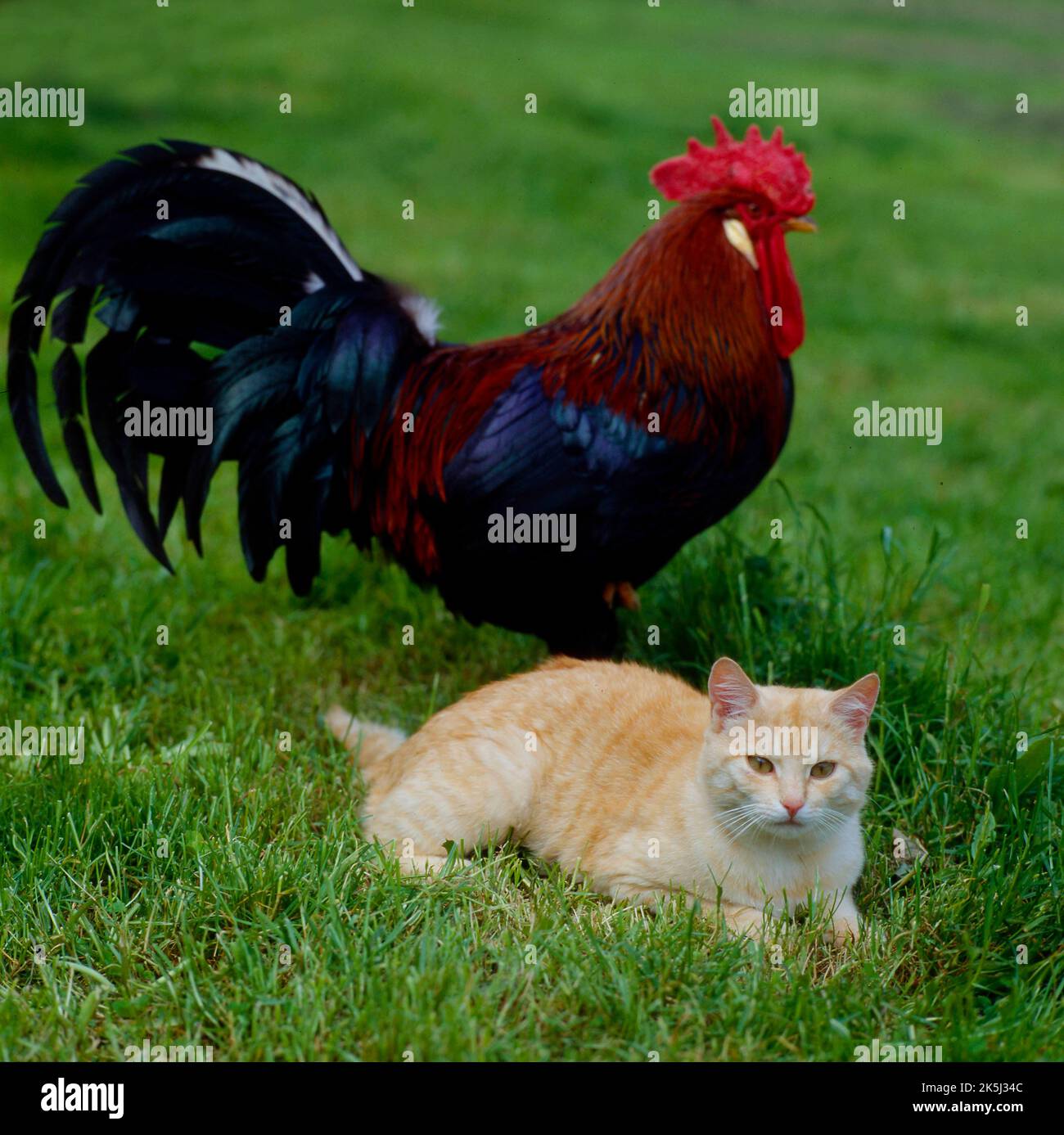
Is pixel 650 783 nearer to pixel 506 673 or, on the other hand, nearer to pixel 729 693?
pixel 729 693

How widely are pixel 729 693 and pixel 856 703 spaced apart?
1.25ft

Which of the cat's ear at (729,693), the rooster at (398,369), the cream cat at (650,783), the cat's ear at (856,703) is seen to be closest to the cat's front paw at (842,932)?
the cream cat at (650,783)

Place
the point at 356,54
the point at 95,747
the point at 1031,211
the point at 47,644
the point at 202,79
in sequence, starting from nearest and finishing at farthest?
1. the point at 95,747
2. the point at 47,644
3. the point at 1031,211
4. the point at 202,79
5. the point at 356,54

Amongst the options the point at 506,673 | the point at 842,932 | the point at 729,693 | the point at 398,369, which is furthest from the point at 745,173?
the point at 842,932

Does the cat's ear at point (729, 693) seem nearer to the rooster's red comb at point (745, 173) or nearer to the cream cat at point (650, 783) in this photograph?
the cream cat at point (650, 783)

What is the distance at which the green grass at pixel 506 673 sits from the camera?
3.27m

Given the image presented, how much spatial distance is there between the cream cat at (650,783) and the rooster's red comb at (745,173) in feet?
6.09

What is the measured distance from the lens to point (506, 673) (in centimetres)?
545

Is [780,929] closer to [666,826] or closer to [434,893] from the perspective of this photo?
[666,826]

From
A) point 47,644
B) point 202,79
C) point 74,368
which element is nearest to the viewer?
point 74,368

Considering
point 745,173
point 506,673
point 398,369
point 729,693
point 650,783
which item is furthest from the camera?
point 506,673

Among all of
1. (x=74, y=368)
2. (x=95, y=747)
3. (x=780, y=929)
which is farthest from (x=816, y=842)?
(x=74, y=368)

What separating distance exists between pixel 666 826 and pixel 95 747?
214cm

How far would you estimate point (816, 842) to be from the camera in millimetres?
3672
